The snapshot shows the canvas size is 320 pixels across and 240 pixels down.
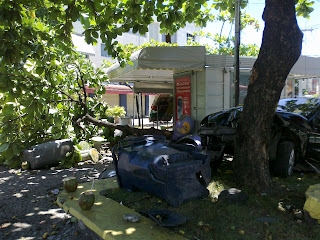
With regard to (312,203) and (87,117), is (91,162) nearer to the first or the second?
(87,117)

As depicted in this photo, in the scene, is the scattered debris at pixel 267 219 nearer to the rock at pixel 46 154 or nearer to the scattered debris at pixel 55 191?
the scattered debris at pixel 55 191

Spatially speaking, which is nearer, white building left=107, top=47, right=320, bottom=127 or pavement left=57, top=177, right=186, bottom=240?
pavement left=57, top=177, right=186, bottom=240

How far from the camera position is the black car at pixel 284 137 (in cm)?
532

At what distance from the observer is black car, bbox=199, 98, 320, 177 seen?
17.5 feet

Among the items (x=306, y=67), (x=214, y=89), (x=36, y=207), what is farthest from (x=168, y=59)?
(x=306, y=67)

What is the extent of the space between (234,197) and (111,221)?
5.76 feet

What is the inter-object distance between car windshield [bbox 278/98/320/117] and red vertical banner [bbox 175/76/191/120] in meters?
4.04

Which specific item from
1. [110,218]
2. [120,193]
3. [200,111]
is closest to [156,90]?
[200,111]

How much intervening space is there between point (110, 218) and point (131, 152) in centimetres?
103

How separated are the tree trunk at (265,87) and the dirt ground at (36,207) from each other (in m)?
2.56

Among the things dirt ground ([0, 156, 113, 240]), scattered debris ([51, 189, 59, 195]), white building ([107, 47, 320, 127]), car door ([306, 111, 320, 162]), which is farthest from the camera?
white building ([107, 47, 320, 127])

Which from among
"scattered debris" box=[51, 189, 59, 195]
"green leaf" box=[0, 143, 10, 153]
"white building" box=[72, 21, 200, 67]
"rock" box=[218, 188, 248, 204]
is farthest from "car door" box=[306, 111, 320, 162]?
"white building" box=[72, 21, 200, 67]

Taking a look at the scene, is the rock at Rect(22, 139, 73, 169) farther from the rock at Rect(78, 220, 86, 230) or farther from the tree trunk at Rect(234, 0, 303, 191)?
the tree trunk at Rect(234, 0, 303, 191)

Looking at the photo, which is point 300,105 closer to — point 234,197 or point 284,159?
point 284,159
